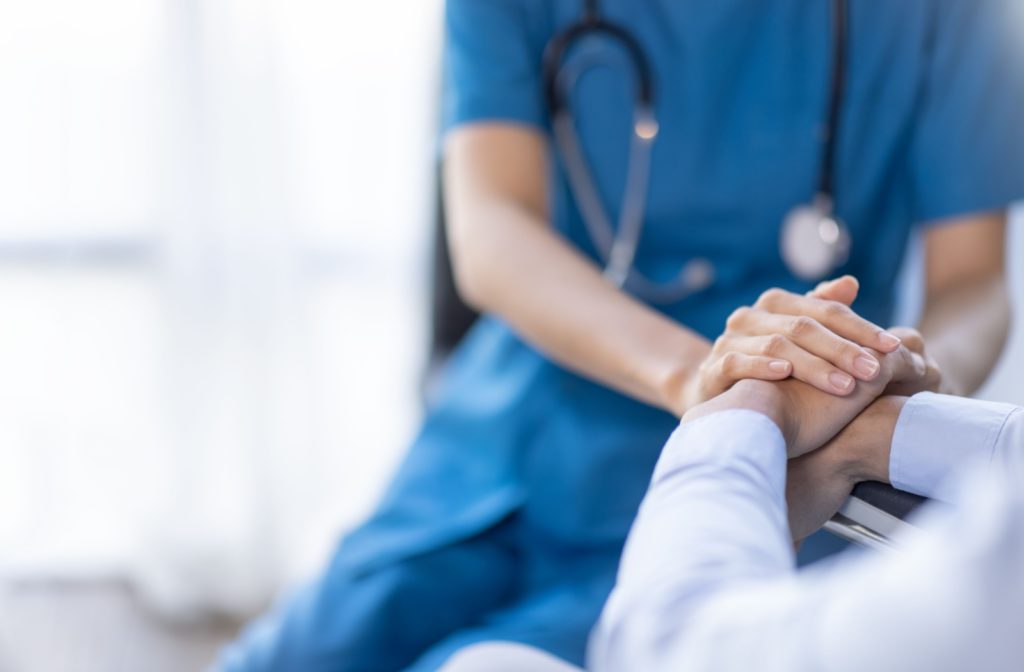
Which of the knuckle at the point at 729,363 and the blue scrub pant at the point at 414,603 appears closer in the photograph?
Result: the knuckle at the point at 729,363

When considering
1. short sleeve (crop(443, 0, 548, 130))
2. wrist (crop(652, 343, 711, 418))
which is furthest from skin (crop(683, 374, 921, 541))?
short sleeve (crop(443, 0, 548, 130))

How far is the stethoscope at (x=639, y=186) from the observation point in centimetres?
86

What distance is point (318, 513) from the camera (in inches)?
64.5

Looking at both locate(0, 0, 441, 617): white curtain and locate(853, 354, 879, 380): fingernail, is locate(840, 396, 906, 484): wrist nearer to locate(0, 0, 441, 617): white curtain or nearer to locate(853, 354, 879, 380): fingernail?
locate(853, 354, 879, 380): fingernail

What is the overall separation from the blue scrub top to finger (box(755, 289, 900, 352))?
19 cm

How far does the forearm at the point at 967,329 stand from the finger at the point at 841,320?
4 centimetres

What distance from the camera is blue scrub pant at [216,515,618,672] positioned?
0.80 meters

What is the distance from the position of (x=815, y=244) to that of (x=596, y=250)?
0.19m

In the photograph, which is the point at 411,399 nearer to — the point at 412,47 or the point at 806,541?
the point at 412,47

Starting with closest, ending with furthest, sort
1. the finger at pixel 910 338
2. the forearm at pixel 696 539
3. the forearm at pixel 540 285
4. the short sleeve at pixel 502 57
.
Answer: the forearm at pixel 696 539
the finger at pixel 910 338
the forearm at pixel 540 285
the short sleeve at pixel 502 57

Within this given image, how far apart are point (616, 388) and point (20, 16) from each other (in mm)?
1000

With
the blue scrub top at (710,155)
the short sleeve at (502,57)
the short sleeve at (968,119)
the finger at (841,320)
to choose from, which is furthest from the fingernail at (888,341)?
the short sleeve at (502,57)

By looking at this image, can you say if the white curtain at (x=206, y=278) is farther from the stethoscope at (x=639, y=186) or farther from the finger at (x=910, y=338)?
the finger at (x=910, y=338)

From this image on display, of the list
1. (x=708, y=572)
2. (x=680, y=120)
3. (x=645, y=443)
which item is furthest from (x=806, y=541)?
(x=680, y=120)
